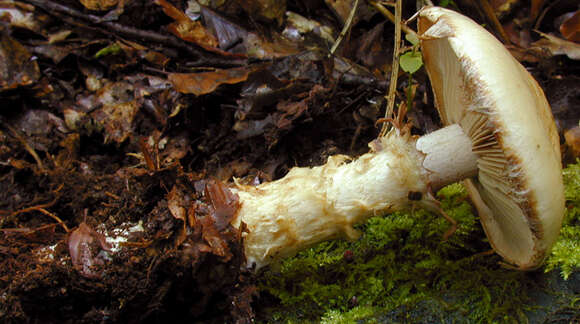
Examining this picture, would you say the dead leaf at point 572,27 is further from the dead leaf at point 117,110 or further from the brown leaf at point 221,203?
the dead leaf at point 117,110

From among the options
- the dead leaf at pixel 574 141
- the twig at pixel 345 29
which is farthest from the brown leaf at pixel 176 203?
the dead leaf at pixel 574 141

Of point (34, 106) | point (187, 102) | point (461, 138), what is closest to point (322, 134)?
point (187, 102)

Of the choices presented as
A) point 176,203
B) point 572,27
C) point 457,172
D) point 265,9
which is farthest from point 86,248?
point 572,27

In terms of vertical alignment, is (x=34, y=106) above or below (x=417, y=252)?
below

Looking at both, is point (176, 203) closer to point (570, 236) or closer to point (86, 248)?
point (86, 248)

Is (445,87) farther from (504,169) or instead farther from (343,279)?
(343,279)

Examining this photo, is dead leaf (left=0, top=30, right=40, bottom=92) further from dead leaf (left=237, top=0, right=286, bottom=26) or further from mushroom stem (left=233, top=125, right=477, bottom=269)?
mushroom stem (left=233, top=125, right=477, bottom=269)
